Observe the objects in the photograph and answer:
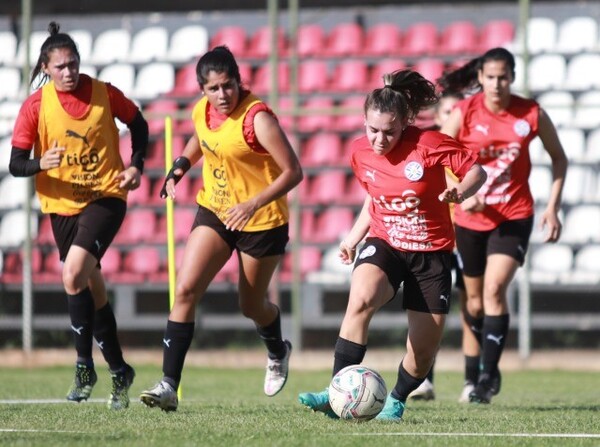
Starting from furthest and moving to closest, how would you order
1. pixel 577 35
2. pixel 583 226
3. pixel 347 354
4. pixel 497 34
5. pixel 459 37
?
pixel 459 37 < pixel 497 34 < pixel 577 35 < pixel 583 226 < pixel 347 354

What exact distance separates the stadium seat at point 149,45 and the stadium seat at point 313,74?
69.2 inches

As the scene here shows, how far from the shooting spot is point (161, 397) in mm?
6441

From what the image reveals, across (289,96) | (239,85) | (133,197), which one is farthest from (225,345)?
(239,85)

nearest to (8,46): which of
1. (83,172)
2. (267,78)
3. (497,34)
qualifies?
(267,78)

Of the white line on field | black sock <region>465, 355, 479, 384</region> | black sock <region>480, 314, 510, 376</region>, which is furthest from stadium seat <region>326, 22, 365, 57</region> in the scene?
the white line on field

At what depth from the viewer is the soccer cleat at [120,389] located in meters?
7.25

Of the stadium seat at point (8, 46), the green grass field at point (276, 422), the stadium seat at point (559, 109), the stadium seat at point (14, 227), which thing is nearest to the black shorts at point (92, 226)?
the green grass field at point (276, 422)

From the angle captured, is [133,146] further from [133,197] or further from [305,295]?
[133,197]

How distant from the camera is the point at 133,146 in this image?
7.68 metres

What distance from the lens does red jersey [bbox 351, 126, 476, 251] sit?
6.27 m

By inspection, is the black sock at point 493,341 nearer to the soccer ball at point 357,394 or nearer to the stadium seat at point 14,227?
the soccer ball at point 357,394

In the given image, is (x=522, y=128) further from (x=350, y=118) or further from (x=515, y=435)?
(x=350, y=118)

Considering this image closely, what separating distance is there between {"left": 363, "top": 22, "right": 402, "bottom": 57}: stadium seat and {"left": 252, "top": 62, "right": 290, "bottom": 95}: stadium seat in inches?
39.9

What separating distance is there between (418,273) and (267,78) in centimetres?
883
